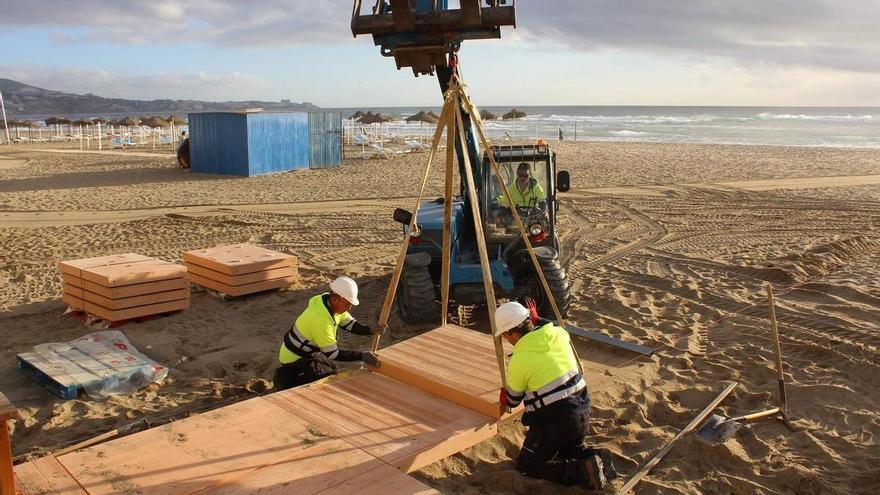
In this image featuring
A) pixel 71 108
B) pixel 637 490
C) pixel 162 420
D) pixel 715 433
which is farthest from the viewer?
pixel 71 108

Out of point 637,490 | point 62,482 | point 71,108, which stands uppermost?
point 71,108

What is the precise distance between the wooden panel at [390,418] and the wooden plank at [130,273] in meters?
3.76

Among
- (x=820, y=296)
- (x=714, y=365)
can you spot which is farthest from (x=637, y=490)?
(x=820, y=296)

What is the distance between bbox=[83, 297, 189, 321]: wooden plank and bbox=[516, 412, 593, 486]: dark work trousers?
590 centimetres

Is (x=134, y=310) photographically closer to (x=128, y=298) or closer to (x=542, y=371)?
(x=128, y=298)

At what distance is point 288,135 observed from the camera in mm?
27734

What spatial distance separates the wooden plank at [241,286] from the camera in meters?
10.2

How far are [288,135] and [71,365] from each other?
21239mm

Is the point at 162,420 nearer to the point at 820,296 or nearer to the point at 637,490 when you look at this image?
the point at 637,490

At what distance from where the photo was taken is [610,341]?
8.25 meters

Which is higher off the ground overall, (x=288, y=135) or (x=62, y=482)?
(x=288, y=135)

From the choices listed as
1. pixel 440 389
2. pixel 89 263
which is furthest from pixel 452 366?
pixel 89 263

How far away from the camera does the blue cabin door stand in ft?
95.5

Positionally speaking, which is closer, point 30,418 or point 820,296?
point 30,418
